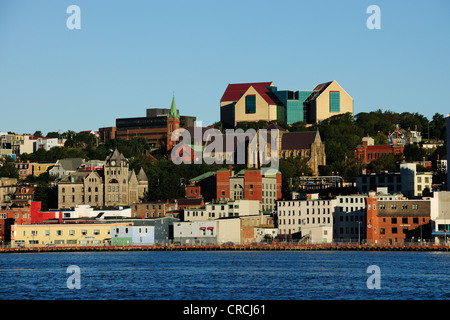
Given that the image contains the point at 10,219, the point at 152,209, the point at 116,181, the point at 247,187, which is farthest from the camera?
the point at 116,181

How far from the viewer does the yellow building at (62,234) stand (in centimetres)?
12475

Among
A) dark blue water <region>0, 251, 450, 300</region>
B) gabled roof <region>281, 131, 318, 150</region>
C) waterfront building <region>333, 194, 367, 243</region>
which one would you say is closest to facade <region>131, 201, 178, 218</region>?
waterfront building <region>333, 194, 367, 243</region>

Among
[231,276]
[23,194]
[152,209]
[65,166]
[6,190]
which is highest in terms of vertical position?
[65,166]

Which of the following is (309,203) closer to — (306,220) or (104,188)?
(306,220)

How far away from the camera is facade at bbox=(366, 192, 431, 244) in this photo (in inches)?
4628

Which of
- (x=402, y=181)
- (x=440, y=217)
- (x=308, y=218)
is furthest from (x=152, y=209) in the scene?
(x=440, y=217)

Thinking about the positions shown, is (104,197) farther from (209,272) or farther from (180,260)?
(209,272)

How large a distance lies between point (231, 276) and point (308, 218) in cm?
4575

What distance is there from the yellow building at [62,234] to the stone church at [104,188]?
33.6 metres

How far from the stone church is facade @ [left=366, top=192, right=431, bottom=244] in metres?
50.4

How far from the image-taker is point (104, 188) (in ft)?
534

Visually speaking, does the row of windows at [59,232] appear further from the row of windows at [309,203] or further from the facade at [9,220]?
the row of windows at [309,203]
